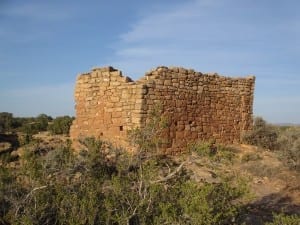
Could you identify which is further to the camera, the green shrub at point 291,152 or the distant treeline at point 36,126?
the distant treeline at point 36,126

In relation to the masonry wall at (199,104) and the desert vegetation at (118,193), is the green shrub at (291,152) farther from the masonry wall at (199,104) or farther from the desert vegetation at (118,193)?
the desert vegetation at (118,193)

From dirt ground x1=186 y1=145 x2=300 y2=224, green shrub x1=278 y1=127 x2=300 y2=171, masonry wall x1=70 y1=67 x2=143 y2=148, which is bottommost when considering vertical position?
dirt ground x1=186 y1=145 x2=300 y2=224

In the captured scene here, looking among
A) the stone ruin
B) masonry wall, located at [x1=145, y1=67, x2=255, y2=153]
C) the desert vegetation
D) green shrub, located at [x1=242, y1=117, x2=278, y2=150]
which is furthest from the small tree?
the desert vegetation

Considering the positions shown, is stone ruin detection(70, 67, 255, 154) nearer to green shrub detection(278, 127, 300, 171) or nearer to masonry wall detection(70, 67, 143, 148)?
masonry wall detection(70, 67, 143, 148)

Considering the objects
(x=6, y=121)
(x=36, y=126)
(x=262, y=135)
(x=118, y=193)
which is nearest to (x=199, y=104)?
(x=262, y=135)

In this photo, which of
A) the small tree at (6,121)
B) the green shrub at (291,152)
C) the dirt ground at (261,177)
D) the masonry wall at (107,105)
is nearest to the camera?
the dirt ground at (261,177)

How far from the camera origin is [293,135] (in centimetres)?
1330

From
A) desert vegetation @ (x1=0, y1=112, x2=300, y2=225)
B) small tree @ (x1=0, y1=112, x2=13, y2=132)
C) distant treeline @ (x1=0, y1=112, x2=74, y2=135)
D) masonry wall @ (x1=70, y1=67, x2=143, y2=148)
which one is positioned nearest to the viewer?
desert vegetation @ (x1=0, y1=112, x2=300, y2=225)

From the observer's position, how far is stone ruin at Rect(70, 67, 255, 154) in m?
11.1

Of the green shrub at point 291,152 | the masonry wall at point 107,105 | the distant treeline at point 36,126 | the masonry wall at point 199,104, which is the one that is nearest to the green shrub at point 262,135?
the masonry wall at point 199,104

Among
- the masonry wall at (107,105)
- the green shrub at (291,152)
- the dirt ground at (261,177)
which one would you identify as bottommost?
the dirt ground at (261,177)

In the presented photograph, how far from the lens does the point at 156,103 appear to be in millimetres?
11086

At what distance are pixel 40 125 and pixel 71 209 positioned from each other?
1792 cm

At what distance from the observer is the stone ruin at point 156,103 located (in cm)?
1107
